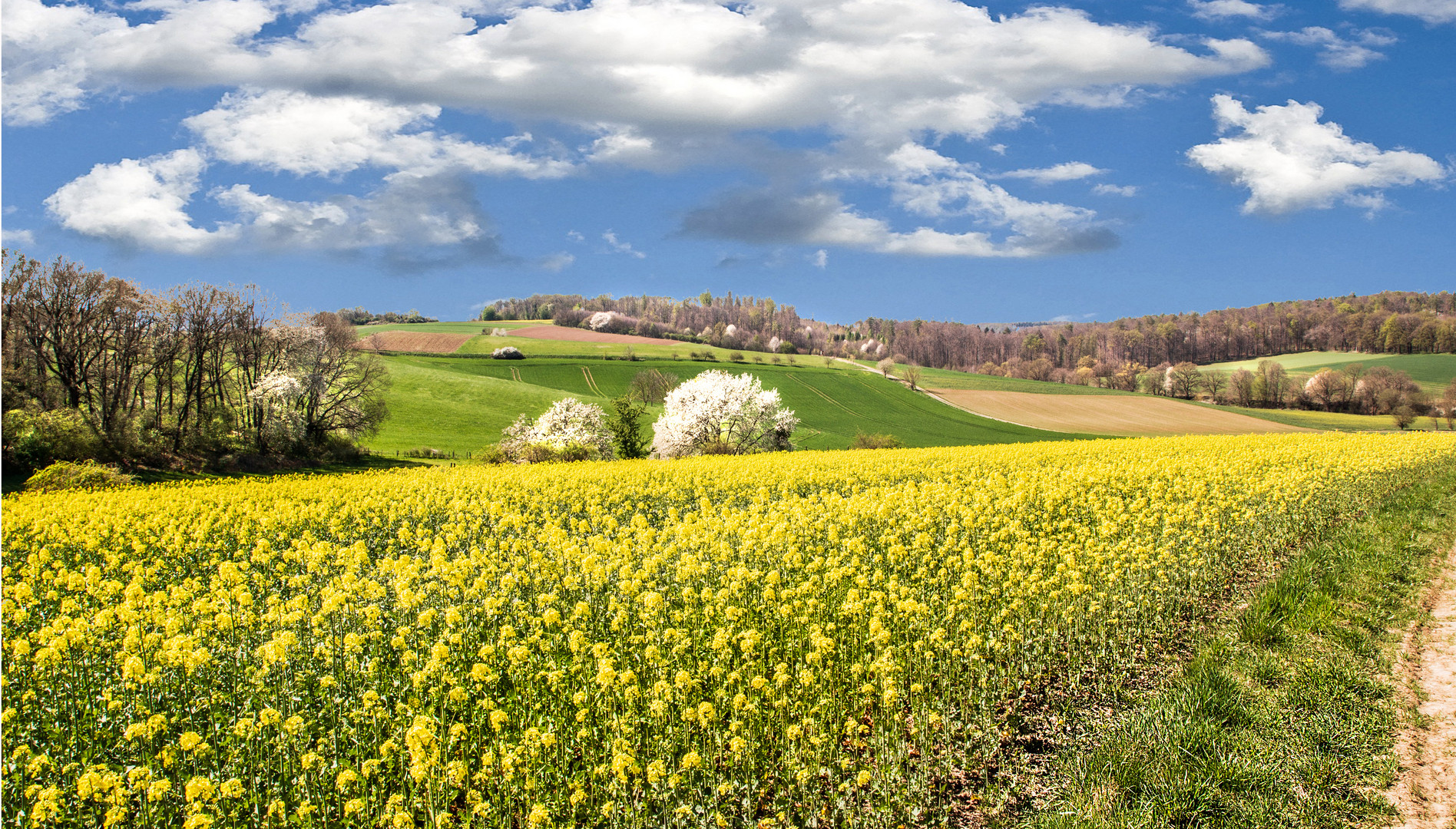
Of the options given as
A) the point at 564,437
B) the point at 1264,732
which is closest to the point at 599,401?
the point at 564,437

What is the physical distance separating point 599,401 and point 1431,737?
7886cm

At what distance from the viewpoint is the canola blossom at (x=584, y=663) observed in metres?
5.73

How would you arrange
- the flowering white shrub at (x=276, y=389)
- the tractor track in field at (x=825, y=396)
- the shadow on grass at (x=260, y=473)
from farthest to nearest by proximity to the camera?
the tractor track in field at (x=825, y=396) → the flowering white shrub at (x=276, y=389) → the shadow on grass at (x=260, y=473)

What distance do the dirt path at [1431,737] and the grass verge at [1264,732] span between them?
14cm

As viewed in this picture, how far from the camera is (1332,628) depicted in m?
9.33

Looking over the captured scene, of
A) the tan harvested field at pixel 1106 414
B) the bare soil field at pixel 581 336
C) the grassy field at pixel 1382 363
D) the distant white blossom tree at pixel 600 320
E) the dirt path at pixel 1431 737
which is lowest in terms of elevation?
the dirt path at pixel 1431 737

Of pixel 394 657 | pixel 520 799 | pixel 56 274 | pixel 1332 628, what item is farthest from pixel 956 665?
pixel 56 274

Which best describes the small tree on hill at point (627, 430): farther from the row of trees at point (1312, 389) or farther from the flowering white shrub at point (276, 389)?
the row of trees at point (1312, 389)

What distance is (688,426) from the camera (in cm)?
4788

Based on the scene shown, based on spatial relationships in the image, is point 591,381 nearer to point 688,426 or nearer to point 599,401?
point 599,401

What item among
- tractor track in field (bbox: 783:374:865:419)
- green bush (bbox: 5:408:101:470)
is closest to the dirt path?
green bush (bbox: 5:408:101:470)

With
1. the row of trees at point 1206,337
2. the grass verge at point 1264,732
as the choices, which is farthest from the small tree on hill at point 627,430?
the row of trees at point 1206,337

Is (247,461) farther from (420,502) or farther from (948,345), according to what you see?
(948,345)

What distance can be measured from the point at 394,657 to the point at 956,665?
5875mm
